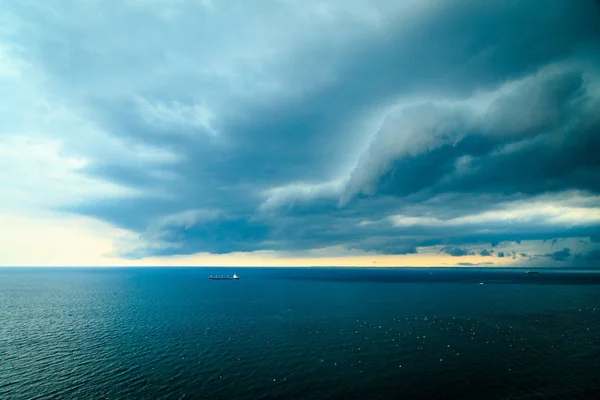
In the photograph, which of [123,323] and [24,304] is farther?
[24,304]

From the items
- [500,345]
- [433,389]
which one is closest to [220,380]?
[433,389]

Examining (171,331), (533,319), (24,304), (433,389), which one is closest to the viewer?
(433,389)

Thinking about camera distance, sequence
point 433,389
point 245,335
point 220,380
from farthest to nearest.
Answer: point 245,335
point 220,380
point 433,389

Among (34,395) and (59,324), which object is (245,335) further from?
(59,324)

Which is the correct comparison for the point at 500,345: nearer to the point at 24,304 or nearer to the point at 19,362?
the point at 19,362

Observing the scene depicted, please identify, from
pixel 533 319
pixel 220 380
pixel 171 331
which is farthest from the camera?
pixel 533 319

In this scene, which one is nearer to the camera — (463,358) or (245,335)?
(463,358)

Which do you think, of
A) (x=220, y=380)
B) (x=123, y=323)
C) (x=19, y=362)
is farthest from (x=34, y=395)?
(x=123, y=323)

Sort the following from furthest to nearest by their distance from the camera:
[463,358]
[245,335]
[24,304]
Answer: [24,304], [245,335], [463,358]
